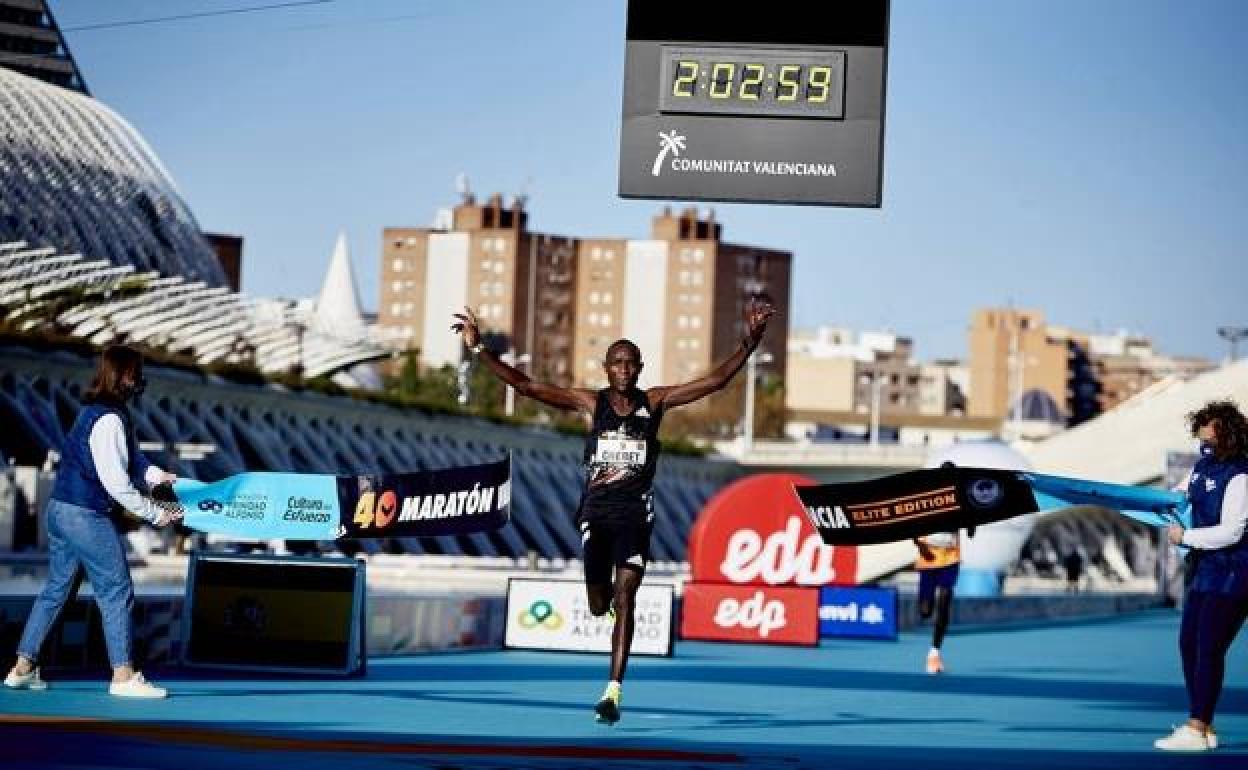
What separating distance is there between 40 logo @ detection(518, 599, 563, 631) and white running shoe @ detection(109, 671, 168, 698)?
9215mm

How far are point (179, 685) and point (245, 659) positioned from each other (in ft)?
6.19

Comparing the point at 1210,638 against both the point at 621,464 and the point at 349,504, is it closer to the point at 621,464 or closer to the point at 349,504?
the point at 621,464

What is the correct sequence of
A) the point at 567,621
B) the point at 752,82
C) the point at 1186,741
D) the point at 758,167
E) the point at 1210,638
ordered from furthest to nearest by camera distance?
the point at 567,621 → the point at 752,82 → the point at 758,167 → the point at 1210,638 → the point at 1186,741

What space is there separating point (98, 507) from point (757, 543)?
17.2 meters

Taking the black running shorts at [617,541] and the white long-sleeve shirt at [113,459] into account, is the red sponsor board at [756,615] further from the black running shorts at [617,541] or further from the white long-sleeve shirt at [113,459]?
the white long-sleeve shirt at [113,459]

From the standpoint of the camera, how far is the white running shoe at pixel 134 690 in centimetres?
1302

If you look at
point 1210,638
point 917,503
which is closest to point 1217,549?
point 1210,638

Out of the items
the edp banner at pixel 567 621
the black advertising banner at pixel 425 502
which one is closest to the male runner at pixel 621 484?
the black advertising banner at pixel 425 502

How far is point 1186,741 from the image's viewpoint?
41.9ft

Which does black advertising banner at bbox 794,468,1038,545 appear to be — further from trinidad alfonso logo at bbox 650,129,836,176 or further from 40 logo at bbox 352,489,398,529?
trinidad alfonso logo at bbox 650,129,836,176

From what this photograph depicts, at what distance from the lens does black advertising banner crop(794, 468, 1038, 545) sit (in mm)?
15305

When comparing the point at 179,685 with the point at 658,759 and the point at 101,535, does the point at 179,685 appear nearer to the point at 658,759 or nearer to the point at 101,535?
the point at 101,535

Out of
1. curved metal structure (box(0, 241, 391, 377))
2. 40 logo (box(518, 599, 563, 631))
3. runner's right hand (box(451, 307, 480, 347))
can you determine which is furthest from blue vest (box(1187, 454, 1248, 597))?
curved metal structure (box(0, 241, 391, 377))

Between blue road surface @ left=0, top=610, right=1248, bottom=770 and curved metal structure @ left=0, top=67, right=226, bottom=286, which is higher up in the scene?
curved metal structure @ left=0, top=67, right=226, bottom=286
